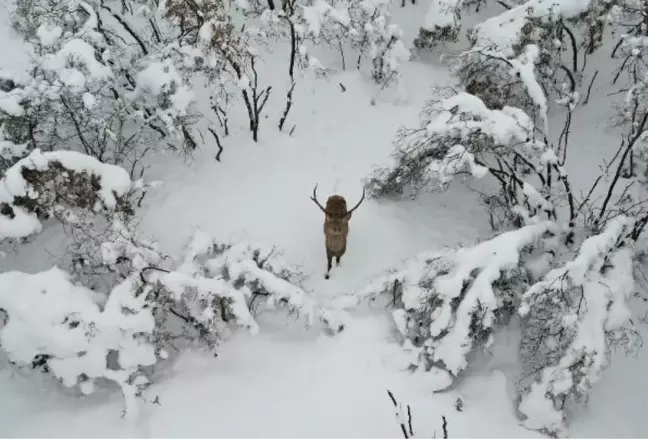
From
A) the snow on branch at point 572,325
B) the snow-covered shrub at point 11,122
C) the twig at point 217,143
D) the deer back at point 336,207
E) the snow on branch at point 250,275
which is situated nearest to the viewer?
the snow on branch at point 572,325

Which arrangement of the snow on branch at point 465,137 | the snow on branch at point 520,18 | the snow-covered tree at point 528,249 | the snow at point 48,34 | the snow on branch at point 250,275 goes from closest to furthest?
the snow-covered tree at point 528,249, the snow on branch at point 250,275, the snow on branch at point 465,137, the snow at point 48,34, the snow on branch at point 520,18

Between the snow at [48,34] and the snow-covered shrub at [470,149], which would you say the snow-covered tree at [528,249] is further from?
the snow at [48,34]

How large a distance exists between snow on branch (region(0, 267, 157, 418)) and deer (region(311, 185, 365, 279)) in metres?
2.21

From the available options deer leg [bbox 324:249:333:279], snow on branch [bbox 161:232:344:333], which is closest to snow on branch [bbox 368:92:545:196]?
deer leg [bbox 324:249:333:279]

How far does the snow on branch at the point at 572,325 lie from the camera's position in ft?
Answer: 18.7

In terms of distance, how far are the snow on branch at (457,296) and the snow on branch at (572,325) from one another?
0.41m

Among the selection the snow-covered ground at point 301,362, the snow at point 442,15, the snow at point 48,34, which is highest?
the snow at point 442,15

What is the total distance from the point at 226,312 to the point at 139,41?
4703 mm

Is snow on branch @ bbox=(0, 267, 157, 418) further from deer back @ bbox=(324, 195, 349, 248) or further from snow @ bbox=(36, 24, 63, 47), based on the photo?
snow @ bbox=(36, 24, 63, 47)

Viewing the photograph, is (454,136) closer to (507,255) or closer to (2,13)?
(507,255)

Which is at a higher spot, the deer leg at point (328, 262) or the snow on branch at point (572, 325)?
the deer leg at point (328, 262)

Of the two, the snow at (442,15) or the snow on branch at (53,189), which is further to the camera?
the snow at (442,15)

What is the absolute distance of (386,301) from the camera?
7.09 m

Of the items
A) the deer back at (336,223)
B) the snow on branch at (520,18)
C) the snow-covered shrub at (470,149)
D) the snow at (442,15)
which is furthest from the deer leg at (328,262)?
the snow at (442,15)
